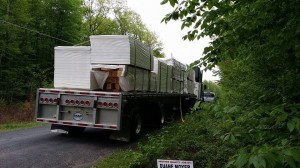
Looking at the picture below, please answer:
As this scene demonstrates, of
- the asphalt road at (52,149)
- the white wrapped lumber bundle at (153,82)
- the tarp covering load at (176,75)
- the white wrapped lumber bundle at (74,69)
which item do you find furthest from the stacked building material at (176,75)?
the white wrapped lumber bundle at (74,69)

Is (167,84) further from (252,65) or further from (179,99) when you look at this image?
(252,65)

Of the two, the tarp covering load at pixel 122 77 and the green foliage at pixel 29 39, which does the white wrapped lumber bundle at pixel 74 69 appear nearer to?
the tarp covering load at pixel 122 77

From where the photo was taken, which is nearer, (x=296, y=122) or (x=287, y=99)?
(x=296, y=122)

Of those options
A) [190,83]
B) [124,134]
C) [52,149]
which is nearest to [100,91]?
[124,134]

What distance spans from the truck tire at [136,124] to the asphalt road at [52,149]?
429 millimetres

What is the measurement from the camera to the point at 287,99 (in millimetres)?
3506

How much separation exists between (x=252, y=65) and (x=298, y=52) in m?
4.17

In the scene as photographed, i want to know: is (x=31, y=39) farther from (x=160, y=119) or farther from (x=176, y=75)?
(x=160, y=119)

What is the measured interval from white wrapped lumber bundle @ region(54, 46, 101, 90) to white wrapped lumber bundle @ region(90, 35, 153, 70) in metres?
0.33

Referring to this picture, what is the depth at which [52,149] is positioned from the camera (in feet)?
27.9

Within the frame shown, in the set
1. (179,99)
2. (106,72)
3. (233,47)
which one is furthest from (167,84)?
(233,47)

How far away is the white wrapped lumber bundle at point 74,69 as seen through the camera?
9.72m

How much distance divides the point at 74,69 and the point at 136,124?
8.19ft

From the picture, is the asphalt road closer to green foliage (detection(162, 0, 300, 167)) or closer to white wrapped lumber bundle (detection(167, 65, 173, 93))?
white wrapped lumber bundle (detection(167, 65, 173, 93))
